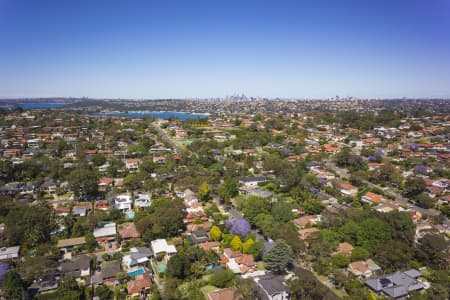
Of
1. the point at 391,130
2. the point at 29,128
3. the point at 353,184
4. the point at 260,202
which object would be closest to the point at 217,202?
the point at 260,202

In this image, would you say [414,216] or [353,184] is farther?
[353,184]

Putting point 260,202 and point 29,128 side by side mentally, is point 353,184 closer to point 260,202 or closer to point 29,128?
point 260,202

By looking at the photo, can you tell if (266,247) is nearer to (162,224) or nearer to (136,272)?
(162,224)

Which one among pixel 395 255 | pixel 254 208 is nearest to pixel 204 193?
pixel 254 208

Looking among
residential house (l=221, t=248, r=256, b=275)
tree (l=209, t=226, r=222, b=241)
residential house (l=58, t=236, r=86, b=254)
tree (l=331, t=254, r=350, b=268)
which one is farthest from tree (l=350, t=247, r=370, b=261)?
residential house (l=58, t=236, r=86, b=254)

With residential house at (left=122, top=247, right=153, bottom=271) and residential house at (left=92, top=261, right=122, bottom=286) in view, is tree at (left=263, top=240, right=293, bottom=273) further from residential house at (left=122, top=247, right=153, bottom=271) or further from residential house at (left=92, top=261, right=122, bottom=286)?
residential house at (left=92, top=261, right=122, bottom=286)
